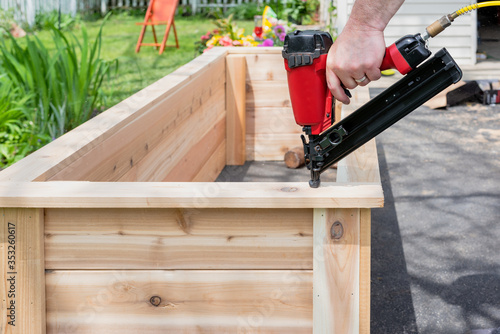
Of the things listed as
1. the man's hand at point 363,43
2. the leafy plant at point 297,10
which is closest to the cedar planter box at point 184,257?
the man's hand at point 363,43

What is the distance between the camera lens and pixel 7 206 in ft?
4.89

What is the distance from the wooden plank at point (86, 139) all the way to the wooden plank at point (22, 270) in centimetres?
13

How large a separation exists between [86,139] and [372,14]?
892mm

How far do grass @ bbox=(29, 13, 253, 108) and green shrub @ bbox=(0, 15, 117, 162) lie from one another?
31 centimetres

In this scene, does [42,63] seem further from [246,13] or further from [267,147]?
[246,13]

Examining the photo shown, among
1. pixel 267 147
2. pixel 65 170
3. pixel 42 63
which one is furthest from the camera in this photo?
pixel 267 147

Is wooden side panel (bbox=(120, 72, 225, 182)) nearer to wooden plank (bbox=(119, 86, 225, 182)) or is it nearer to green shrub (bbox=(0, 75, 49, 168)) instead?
wooden plank (bbox=(119, 86, 225, 182))

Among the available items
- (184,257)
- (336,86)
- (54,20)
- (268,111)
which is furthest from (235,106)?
(54,20)

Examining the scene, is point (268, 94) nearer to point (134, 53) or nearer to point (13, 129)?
point (13, 129)

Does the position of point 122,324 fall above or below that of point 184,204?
below

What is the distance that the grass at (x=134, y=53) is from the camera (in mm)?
6125

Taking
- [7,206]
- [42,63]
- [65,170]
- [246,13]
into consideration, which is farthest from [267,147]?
[246,13]

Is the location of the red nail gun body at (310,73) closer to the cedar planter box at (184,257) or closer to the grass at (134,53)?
the cedar planter box at (184,257)

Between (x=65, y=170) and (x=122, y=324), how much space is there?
1.48 ft
